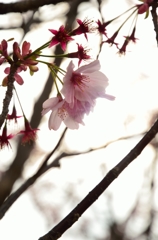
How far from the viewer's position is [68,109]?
754mm

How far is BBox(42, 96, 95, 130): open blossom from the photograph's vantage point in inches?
29.5

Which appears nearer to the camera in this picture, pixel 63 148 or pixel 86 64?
pixel 86 64

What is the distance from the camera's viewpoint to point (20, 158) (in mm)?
1987

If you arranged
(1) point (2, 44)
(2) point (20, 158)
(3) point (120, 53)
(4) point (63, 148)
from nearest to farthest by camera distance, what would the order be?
(1) point (2, 44)
(3) point (120, 53)
(2) point (20, 158)
(4) point (63, 148)

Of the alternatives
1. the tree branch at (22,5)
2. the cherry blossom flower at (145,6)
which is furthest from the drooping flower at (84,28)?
the tree branch at (22,5)

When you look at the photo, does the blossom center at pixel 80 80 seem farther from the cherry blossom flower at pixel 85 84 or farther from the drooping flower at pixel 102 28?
the drooping flower at pixel 102 28

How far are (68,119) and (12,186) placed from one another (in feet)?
3.74

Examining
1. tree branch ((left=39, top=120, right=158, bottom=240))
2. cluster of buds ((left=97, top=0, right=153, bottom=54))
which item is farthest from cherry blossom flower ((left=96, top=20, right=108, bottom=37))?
tree branch ((left=39, top=120, right=158, bottom=240))

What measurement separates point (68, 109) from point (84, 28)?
18 centimetres

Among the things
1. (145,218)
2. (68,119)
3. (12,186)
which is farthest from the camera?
(145,218)

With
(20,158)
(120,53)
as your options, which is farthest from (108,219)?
(120,53)

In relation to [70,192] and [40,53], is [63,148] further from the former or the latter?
[40,53]

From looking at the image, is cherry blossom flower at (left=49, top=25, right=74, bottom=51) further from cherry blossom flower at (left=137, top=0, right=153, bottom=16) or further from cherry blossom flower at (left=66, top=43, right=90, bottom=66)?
cherry blossom flower at (left=137, top=0, right=153, bottom=16)

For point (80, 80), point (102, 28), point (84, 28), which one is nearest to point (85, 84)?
point (80, 80)
